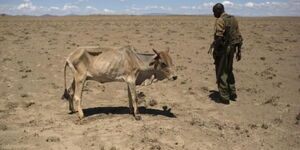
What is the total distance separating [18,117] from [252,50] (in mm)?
15383

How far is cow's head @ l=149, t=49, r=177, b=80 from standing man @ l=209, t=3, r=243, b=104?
1.77m

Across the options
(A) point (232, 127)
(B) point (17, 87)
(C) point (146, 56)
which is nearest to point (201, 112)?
(A) point (232, 127)

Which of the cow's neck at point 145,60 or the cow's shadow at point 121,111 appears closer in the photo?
the cow's neck at point 145,60

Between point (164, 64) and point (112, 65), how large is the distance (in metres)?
1.19

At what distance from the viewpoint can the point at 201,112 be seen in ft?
30.6

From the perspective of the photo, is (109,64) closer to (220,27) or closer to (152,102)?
(152,102)

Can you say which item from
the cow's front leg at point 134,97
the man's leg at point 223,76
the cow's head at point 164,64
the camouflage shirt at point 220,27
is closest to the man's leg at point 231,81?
the man's leg at point 223,76

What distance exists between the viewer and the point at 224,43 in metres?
9.55

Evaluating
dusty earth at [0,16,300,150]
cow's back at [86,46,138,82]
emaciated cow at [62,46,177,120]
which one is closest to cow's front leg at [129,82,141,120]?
emaciated cow at [62,46,177,120]

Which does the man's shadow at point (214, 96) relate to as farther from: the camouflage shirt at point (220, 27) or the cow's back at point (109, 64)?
the cow's back at point (109, 64)

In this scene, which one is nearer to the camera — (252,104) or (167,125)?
(167,125)

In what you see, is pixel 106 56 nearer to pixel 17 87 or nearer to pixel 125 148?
pixel 125 148

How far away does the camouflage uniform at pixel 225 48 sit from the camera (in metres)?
9.35

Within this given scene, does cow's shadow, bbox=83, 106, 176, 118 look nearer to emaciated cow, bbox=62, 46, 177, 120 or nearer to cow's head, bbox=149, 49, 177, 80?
emaciated cow, bbox=62, 46, 177, 120
